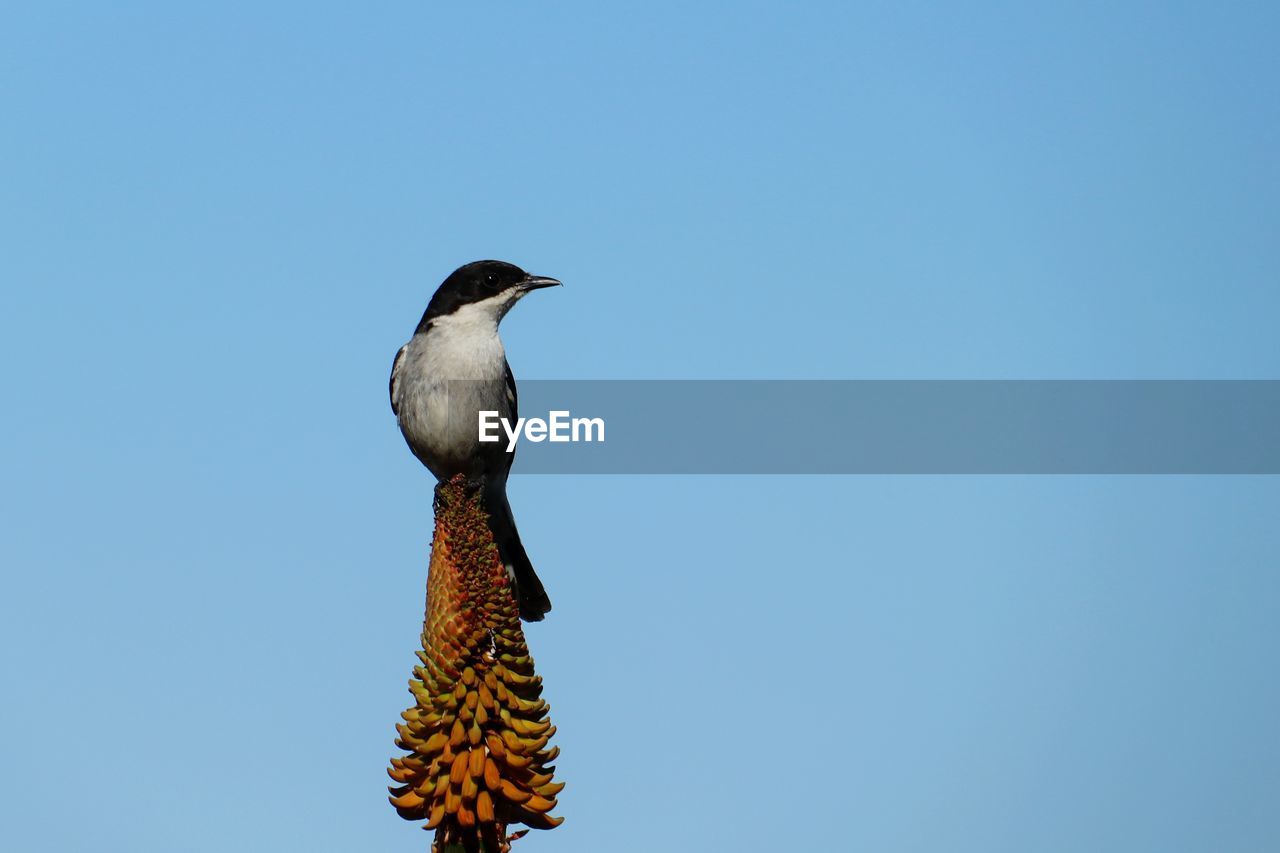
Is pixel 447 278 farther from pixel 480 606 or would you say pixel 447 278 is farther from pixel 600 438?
pixel 480 606

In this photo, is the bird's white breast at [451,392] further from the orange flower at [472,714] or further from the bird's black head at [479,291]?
the orange flower at [472,714]

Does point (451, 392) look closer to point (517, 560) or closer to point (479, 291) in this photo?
point (479, 291)

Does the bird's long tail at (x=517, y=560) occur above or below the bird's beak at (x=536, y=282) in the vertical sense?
below

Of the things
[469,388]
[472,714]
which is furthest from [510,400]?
[472,714]

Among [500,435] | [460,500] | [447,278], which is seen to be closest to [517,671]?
[460,500]

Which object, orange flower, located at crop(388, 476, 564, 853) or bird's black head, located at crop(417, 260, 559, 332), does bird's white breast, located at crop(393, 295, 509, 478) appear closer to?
bird's black head, located at crop(417, 260, 559, 332)

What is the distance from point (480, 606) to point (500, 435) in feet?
14.4

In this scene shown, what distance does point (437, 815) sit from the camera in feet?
30.4

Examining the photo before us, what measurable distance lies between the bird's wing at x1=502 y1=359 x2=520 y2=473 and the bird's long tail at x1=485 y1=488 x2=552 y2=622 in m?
0.34

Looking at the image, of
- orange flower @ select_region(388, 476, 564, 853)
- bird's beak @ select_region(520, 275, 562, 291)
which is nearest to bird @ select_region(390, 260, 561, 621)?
bird's beak @ select_region(520, 275, 562, 291)

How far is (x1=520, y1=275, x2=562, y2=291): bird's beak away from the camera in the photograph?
15117 millimetres

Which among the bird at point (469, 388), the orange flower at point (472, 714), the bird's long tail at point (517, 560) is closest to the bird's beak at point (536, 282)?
the bird at point (469, 388)

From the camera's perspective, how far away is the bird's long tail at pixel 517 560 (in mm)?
14609

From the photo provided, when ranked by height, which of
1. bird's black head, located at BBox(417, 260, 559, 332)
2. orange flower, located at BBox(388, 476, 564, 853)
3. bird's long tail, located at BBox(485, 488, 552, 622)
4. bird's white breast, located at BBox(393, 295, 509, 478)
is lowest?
orange flower, located at BBox(388, 476, 564, 853)
